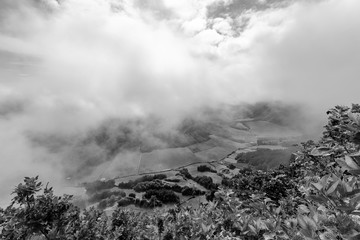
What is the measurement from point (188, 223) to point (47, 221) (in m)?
6.36

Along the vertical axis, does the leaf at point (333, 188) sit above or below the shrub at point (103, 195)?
above

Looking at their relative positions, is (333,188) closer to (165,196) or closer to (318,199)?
(318,199)

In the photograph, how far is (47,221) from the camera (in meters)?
9.20

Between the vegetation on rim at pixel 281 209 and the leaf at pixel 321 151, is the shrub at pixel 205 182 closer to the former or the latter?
the vegetation on rim at pixel 281 209

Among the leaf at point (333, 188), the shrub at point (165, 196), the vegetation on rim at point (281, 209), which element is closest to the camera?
the leaf at point (333, 188)

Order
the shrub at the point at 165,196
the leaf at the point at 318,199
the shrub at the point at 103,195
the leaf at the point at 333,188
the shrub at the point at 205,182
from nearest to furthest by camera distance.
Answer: the leaf at the point at 333,188 < the leaf at the point at 318,199 < the shrub at the point at 165,196 < the shrub at the point at 205,182 < the shrub at the point at 103,195

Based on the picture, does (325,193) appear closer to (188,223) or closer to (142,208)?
(188,223)

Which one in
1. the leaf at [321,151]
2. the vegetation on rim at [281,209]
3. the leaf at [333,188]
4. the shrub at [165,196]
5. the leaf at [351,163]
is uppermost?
the leaf at [321,151]

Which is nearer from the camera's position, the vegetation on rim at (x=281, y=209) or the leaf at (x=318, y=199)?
the vegetation on rim at (x=281, y=209)

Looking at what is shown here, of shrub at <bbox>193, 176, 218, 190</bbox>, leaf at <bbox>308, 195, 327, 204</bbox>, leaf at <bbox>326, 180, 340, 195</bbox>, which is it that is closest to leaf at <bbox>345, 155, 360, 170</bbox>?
leaf at <bbox>326, 180, 340, 195</bbox>

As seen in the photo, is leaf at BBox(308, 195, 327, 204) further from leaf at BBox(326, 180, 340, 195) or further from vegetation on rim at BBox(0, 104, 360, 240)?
leaf at BBox(326, 180, 340, 195)

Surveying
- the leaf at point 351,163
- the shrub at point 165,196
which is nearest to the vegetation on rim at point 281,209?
the leaf at point 351,163

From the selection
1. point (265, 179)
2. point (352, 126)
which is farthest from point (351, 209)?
point (265, 179)

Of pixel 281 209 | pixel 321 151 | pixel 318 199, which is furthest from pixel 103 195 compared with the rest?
pixel 318 199
